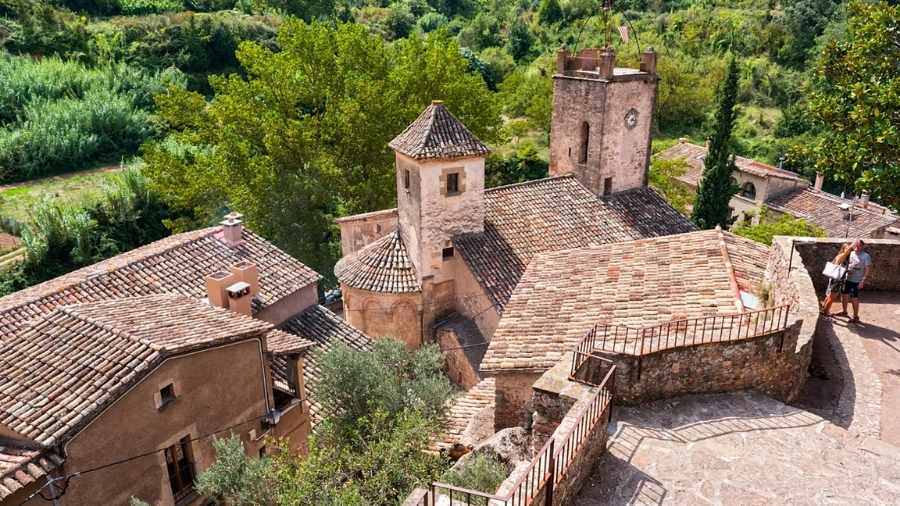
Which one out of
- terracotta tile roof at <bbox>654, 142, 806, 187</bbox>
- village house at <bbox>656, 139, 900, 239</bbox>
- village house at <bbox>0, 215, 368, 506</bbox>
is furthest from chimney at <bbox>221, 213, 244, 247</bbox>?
terracotta tile roof at <bbox>654, 142, 806, 187</bbox>

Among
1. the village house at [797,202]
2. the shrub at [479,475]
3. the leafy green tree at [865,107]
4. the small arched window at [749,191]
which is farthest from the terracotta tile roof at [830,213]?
the shrub at [479,475]

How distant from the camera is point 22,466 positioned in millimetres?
9078

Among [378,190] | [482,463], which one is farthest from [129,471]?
[378,190]

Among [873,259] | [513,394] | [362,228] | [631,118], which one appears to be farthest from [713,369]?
[362,228]

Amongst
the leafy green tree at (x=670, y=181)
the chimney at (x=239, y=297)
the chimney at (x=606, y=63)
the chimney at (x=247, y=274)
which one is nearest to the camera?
the chimney at (x=239, y=297)

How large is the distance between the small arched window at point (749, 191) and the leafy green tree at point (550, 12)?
45134 mm

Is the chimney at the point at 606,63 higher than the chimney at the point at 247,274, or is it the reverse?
the chimney at the point at 606,63

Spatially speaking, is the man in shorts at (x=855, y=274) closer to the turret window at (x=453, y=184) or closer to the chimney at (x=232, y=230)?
the turret window at (x=453, y=184)

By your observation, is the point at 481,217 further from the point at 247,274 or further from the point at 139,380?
the point at 139,380

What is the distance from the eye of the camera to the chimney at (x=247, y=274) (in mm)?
15227

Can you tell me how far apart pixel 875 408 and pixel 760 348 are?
2.09m

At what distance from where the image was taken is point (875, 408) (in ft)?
29.7

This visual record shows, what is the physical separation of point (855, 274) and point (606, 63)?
1244 centimetres

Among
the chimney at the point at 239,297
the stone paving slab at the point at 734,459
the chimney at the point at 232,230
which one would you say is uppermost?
the stone paving slab at the point at 734,459
